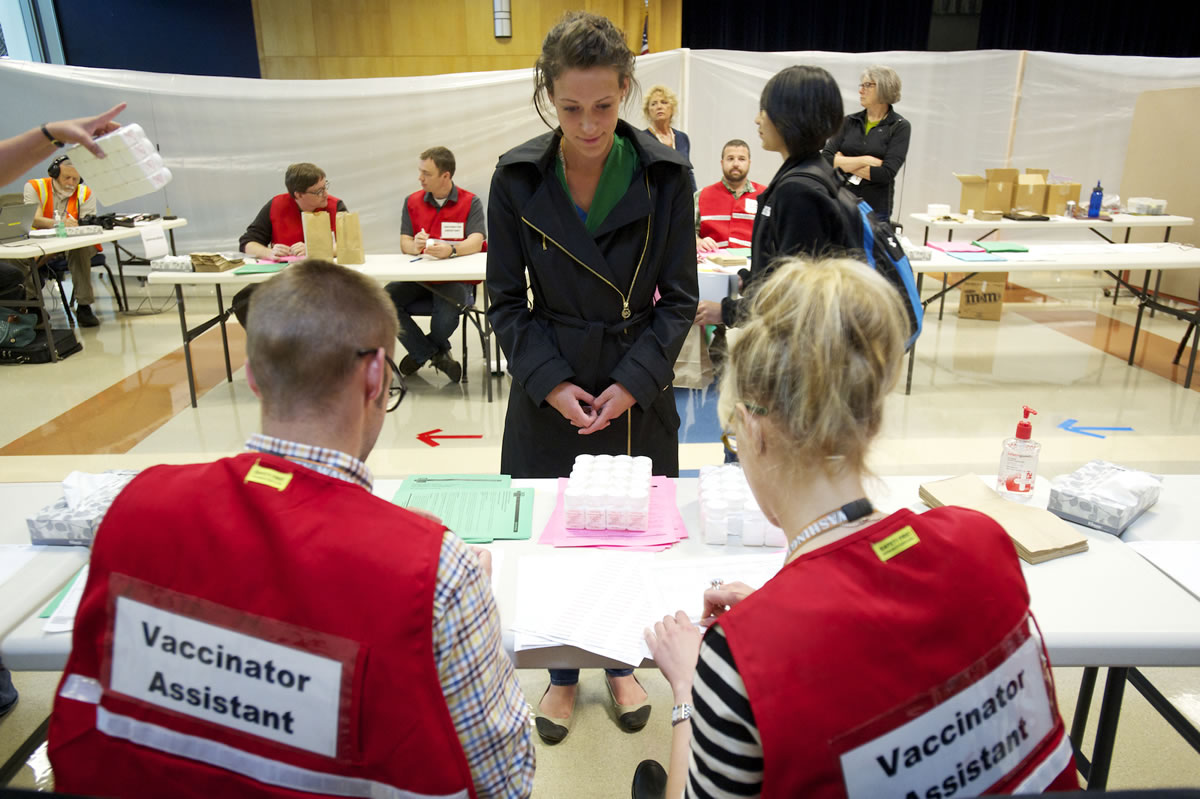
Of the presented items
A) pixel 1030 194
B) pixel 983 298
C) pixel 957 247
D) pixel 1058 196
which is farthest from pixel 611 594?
pixel 1058 196

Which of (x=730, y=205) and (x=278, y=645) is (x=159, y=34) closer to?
(x=730, y=205)

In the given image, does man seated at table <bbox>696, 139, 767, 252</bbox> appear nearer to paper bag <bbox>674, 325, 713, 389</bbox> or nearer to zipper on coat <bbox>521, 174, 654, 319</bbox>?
paper bag <bbox>674, 325, 713, 389</bbox>

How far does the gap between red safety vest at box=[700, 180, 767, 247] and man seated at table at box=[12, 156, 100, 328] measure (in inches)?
179

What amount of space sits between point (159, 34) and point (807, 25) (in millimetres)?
7416

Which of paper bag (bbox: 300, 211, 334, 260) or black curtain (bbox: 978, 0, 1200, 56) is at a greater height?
black curtain (bbox: 978, 0, 1200, 56)

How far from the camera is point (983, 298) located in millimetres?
6117

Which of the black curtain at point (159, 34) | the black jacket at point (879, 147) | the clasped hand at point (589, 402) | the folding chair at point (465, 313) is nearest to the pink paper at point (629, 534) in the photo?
the clasped hand at point (589, 402)

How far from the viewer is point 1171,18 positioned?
9859 millimetres

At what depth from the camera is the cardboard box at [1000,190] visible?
588 cm

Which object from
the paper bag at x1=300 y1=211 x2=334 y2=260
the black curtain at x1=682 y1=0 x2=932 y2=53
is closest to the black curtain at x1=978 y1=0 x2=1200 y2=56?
the black curtain at x1=682 y1=0 x2=932 y2=53

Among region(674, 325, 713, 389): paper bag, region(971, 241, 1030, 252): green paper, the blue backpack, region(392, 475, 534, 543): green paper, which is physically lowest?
region(674, 325, 713, 389): paper bag

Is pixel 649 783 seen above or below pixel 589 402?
below

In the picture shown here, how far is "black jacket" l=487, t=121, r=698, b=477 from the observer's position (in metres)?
1.74

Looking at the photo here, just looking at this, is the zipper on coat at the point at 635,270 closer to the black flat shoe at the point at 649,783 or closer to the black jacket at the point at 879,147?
the black flat shoe at the point at 649,783
